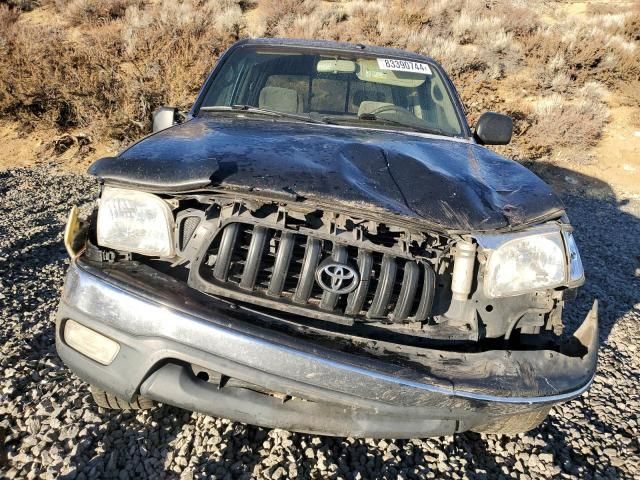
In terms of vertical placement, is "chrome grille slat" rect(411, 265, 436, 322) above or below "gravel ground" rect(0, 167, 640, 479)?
above

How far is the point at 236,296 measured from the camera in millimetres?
1709

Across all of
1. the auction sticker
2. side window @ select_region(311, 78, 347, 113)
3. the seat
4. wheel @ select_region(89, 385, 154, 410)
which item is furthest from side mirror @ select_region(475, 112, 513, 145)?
wheel @ select_region(89, 385, 154, 410)

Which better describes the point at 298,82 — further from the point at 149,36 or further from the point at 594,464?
the point at 149,36

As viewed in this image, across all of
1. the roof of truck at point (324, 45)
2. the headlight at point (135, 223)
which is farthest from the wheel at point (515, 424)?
the roof of truck at point (324, 45)

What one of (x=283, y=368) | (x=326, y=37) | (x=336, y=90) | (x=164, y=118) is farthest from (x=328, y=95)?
(x=326, y=37)

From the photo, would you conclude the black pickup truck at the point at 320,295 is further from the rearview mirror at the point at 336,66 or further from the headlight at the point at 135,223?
the rearview mirror at the point at 336,66

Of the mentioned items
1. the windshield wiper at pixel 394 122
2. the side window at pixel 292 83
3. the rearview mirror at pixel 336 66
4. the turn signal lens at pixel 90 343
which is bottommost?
the turn signal lens at pixel 90 343

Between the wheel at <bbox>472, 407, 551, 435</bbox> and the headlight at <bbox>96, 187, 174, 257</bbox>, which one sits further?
the wheel at <bbox>472, 407, 551, 435</bbox>

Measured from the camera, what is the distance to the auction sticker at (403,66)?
337 centimetres

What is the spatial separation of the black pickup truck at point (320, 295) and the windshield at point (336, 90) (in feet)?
3.29

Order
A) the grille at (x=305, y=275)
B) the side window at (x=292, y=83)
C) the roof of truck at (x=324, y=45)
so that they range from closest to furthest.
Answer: the grille at (x=305, y=275)
the side window at (x=292, y=83)
the roof of truck at (x=324, y=45)

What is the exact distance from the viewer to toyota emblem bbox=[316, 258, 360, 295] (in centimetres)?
167

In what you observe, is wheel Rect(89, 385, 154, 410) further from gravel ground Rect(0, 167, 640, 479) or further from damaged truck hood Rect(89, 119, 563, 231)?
damaged truck hood Rect(89, 119, 563, 231)

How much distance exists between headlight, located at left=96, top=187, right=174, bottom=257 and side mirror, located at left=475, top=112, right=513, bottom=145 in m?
2.29
